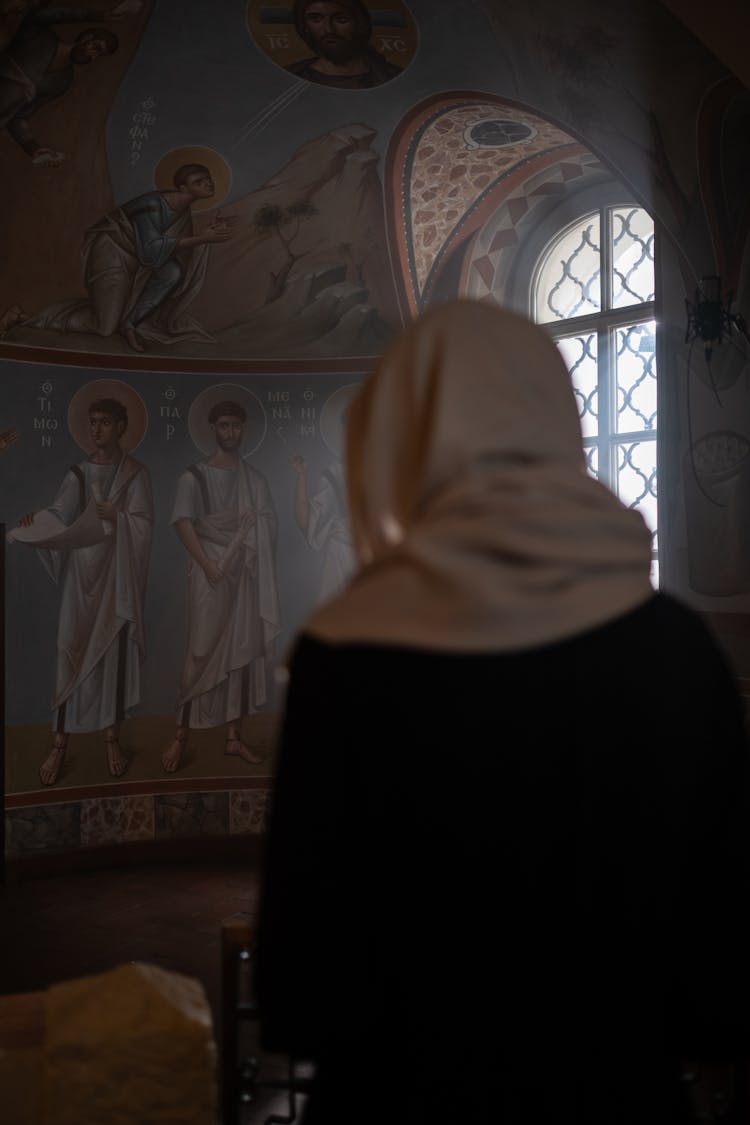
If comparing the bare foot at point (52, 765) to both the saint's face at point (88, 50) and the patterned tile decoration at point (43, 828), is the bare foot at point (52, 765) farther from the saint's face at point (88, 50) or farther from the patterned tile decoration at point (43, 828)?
the saint's face at point (88, 50)

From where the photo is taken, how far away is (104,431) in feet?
32.9

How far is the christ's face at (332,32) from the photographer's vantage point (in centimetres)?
820

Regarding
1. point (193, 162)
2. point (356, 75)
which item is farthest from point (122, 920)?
point (356, 75)

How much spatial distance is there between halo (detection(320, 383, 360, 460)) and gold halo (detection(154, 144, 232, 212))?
214cm

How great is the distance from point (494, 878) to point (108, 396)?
9121 millimetres

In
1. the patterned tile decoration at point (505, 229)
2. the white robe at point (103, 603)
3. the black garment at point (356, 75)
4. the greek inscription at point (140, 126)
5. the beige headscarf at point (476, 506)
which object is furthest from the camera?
the patterned tile decoration at point (505, 229)

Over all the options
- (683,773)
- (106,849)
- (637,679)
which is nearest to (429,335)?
(637,679)

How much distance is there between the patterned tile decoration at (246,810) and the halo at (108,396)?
3449 mm

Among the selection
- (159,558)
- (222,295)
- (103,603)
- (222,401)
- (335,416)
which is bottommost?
(103,603)

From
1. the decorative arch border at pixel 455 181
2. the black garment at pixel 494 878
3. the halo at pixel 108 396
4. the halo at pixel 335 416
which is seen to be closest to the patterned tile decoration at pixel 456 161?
the decorative arch border at pixel 455 181

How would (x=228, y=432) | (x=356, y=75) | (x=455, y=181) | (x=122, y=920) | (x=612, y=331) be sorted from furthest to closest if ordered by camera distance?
(x=612, y=331)
(x=228, y=432)
(x=455, y=181)
(x=356, y=75)
(x=122, y=920)

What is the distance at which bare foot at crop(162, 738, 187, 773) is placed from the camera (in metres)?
10.3

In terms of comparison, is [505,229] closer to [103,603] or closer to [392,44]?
[392,44]

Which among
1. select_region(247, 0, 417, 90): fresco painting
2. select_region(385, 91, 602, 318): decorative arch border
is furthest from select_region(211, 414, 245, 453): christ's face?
select_region(247, 0, 417, 90): fresco painting
